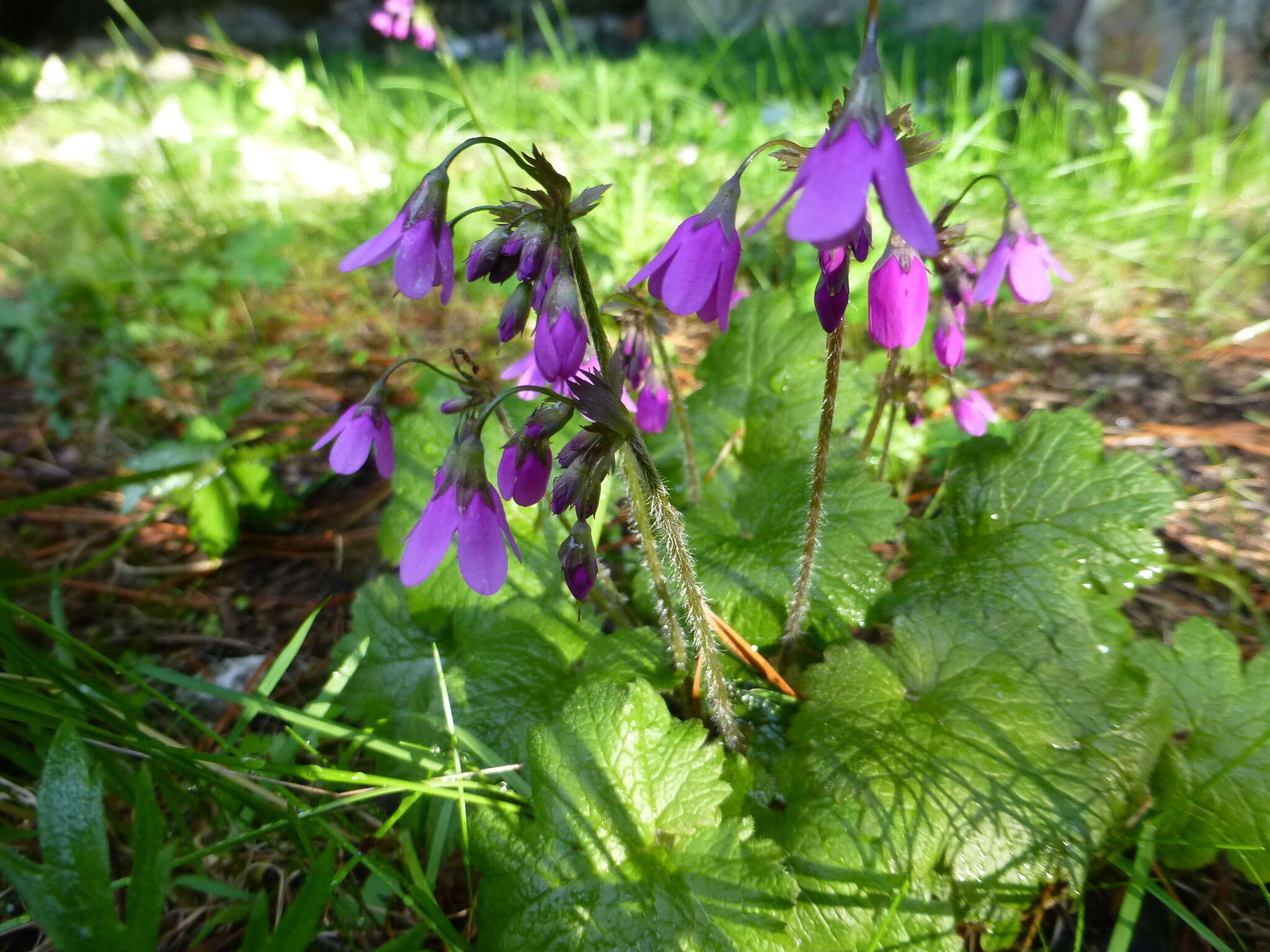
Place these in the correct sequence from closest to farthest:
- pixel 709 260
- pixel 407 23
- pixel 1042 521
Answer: pixel 709 260 → pixel 1042 521 → pixel 407 23

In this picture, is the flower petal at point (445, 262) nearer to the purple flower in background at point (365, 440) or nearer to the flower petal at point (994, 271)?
the purple flower in background at point (365, 440)

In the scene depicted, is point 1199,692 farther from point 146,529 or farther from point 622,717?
point 146,529

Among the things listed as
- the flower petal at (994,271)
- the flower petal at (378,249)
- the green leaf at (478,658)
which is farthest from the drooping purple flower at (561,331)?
the flower petal at (994,271)

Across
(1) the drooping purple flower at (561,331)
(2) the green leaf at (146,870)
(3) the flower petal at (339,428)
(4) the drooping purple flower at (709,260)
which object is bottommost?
(2) the green leaf at (146,870)

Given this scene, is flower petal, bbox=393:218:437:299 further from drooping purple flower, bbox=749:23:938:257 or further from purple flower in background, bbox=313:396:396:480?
drooping purple flower, bbox=749:23:938:257

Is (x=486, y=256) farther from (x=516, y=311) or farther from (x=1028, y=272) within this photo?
(x=1028, y=272)

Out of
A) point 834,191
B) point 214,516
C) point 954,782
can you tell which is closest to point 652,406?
point 834,191

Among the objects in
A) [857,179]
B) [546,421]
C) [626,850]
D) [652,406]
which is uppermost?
[857,179]

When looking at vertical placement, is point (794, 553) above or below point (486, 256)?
below
